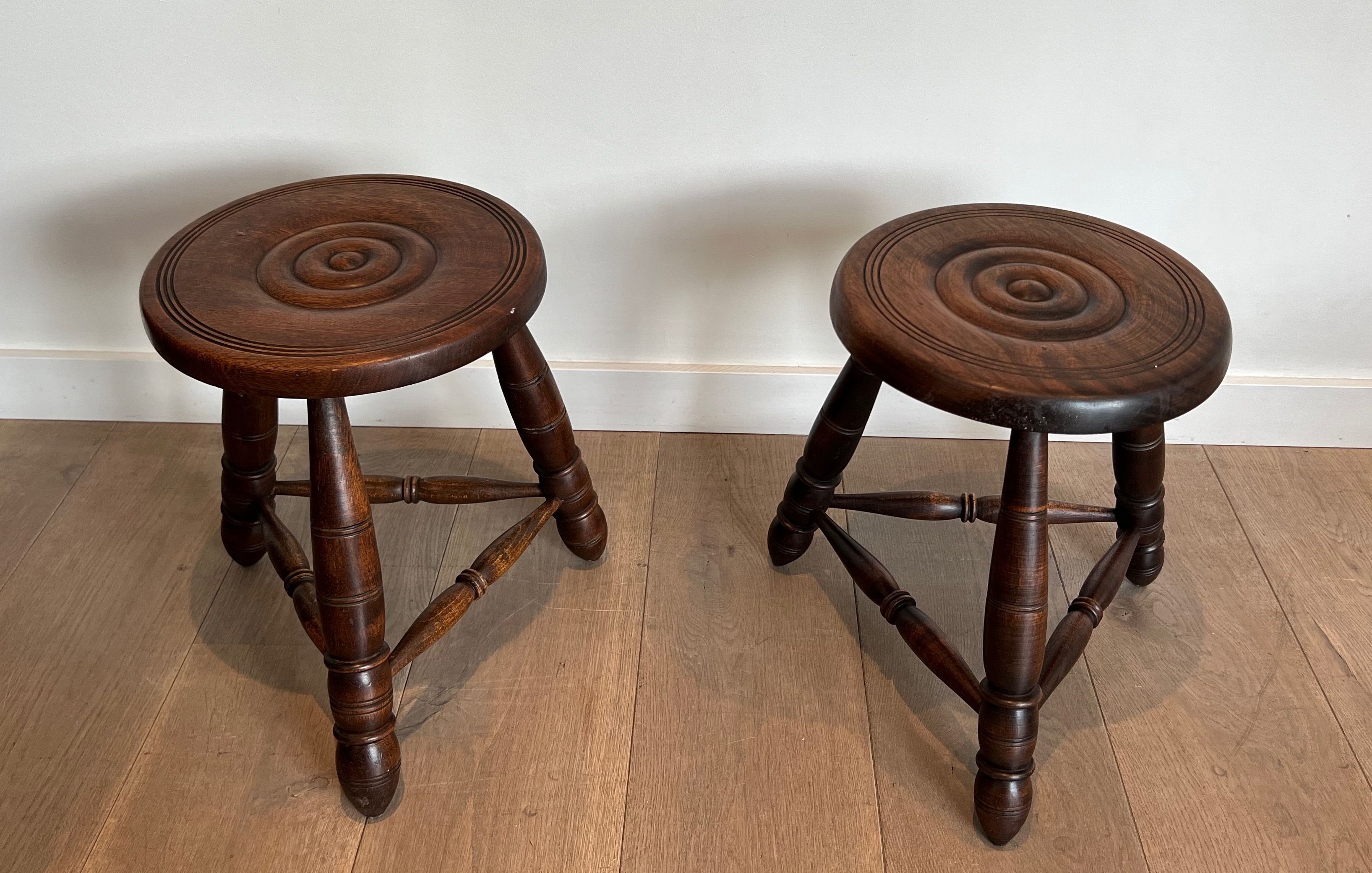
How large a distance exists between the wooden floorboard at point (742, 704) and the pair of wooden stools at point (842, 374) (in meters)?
0.12

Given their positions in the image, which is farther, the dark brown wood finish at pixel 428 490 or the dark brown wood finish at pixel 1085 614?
the dark brown wood finish at pixel 428 490

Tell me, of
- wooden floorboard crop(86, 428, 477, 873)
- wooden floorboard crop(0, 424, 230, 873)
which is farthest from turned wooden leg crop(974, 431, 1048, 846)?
wooden floorboard crop(0, 424, 230, 873)

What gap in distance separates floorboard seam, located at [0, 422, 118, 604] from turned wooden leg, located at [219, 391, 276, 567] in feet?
0.77

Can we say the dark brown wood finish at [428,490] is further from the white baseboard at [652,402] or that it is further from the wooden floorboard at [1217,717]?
the wooden floorboard at [1217,717]

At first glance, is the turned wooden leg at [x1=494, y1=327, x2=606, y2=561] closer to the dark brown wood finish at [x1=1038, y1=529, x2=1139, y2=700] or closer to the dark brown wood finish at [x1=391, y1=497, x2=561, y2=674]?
the dark brown wood finish at [x1=391, y1=497, x2=561, y2=674]

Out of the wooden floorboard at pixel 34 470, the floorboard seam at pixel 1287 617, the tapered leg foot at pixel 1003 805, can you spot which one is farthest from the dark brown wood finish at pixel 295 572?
the floorboard seam at pixel 1287 617

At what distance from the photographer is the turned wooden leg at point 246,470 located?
107 cm

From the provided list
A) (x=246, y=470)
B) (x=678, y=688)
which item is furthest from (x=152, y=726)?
(x=678, y=688)

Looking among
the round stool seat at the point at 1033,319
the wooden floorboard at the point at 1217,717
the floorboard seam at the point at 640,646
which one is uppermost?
the round stool seat at the point at 1033,319

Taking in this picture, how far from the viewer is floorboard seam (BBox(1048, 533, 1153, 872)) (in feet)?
3.08

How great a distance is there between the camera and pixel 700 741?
40.4 inches

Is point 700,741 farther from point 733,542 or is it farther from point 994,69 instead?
point 994,69

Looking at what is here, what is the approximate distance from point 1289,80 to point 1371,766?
711 mm

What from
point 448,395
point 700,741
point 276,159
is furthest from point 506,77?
point 700,741
